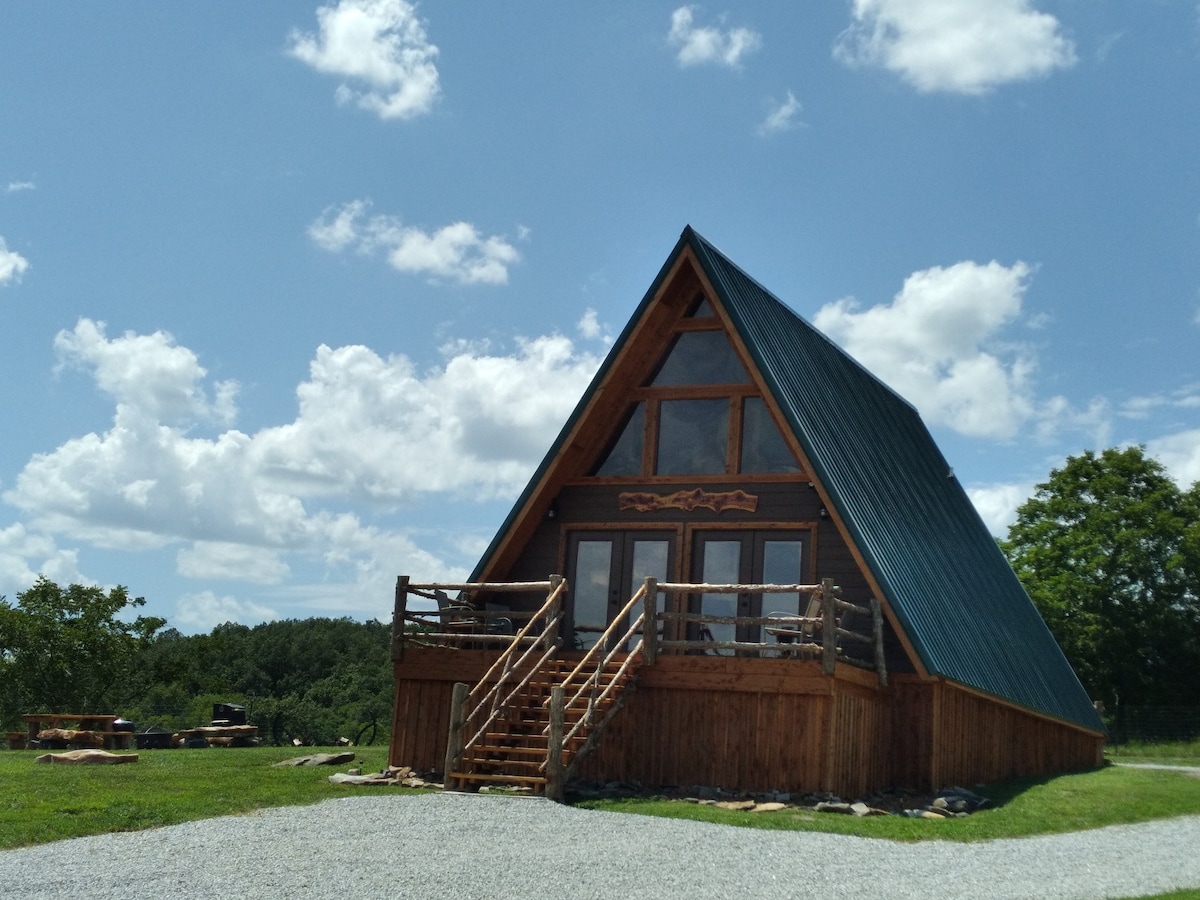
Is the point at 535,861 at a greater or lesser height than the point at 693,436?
lesser

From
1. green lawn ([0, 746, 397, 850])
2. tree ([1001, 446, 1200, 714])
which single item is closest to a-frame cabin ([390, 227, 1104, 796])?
green lawn ([0, 746, 397, 850])

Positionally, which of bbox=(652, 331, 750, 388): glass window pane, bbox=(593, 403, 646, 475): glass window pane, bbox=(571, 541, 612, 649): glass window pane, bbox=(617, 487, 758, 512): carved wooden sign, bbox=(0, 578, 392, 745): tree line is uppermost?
bbox=(652, 331, 750, 388): glass window pane

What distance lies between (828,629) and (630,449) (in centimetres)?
549

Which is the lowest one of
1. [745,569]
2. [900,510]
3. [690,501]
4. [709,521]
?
[745,569]

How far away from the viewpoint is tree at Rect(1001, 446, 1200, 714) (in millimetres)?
43094

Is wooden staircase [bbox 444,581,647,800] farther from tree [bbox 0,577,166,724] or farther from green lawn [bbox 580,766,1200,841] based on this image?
tree [bbox 0,577,166,724]

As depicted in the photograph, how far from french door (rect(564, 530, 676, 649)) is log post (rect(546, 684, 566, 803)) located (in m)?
4.65

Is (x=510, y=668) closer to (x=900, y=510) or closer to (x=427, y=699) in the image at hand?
(x=427, y=699)

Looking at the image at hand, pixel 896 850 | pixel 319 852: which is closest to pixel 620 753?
pixel 896 850

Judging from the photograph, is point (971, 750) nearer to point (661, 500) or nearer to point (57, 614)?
point (661, 500)

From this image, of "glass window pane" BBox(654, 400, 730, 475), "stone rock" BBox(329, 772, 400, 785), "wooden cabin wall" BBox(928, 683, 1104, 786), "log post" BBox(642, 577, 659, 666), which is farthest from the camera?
"glass window pane" BBox(654, 400, 730, 475)

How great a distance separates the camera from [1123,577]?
44.9 metres

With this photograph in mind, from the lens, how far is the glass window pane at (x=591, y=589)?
59.6 ft

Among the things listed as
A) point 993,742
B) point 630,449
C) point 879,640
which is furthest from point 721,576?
point 993,742
